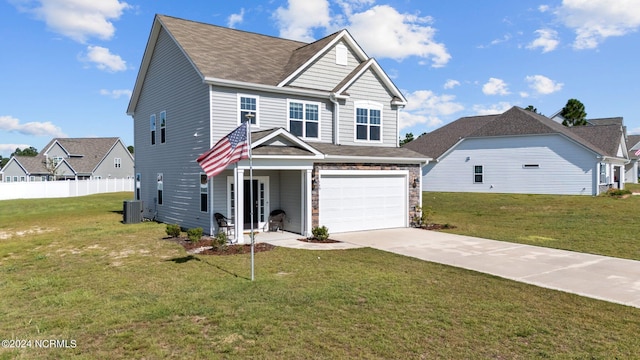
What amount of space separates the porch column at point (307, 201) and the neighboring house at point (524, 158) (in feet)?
72.6

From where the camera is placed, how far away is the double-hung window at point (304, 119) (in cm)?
1794

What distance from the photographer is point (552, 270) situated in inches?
400

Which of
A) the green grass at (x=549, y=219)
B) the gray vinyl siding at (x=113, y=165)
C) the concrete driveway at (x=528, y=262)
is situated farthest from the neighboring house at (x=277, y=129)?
the gray vinyl siding at (x=113, y=165)

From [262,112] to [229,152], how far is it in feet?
23.0

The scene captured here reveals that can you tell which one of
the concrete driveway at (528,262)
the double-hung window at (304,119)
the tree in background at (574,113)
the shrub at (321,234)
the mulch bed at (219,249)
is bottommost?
the concrete driveway at (528,262)

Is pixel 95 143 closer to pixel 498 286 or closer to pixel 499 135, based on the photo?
pixel 499 135

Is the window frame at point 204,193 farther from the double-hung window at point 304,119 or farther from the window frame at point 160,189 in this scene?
the window frame at point 160,189

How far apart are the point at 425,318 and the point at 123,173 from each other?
64.3 m

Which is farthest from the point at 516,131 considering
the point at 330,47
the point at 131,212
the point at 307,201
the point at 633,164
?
the point at 633,164

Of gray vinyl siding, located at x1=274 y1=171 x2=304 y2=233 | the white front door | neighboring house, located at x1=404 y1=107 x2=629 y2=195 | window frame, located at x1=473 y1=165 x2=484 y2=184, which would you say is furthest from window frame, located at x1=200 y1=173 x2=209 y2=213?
window frame, located at x1=473 y1=165 x2=484 y2=184

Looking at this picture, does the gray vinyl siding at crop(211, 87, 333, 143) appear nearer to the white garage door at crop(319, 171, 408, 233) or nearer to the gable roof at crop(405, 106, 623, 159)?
the white garage door at crop(319, 171, 408, 233)

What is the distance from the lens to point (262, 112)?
55.8ft

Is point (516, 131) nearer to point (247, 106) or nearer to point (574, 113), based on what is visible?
point (247, 106)

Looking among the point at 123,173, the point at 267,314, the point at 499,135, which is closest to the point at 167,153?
the point at 267,314
